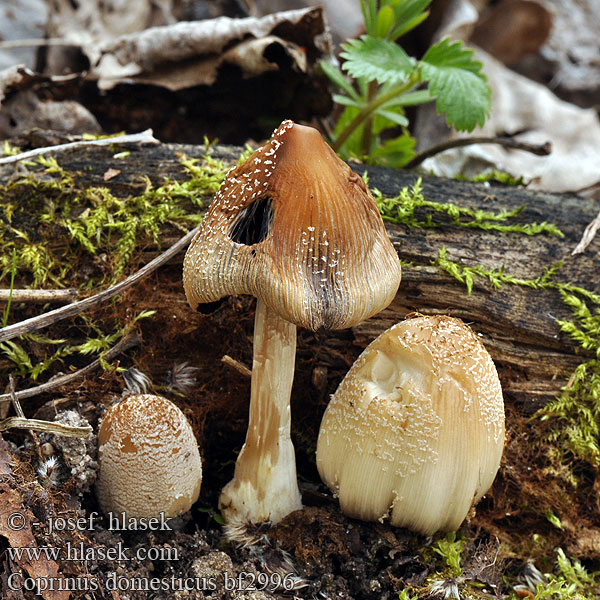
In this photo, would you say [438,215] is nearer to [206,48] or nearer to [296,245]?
[296,245]

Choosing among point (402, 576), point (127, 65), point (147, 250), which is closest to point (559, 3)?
point (127, 65)

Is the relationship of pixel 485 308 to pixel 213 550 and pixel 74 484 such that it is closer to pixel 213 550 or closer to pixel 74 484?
pixel 213 550

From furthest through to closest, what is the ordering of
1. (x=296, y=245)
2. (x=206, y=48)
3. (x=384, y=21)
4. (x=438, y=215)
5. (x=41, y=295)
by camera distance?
(x=206, y=48) → (x=384, y=21) → (x=438, y=215) → (x=41, y=295) → (x=296, y=245)

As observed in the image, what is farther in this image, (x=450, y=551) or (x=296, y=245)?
(x=450, y=551)

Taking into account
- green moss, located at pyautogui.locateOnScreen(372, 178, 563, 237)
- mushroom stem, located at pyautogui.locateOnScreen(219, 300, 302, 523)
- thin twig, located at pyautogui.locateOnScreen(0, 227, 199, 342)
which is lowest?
mushroom stem, located at pyautogui.locateOnScreen(219, 300, 302, 523)

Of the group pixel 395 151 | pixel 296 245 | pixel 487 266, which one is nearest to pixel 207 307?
pixel 296 245

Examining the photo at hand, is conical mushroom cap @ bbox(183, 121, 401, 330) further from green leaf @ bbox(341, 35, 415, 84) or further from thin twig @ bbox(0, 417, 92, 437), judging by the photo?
green leaf @ bbox(341, 35, 415, 84)

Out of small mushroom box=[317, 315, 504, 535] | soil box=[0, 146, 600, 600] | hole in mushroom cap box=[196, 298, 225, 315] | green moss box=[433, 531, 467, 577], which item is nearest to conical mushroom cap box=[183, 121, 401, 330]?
hole in mushroom cap box=[196, 298, 225, 315]

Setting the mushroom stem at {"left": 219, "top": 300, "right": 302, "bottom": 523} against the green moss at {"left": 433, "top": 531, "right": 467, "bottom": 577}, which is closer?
the green moss at {"left": 433, "top": 531, "right": 467, "bottom": 577}
